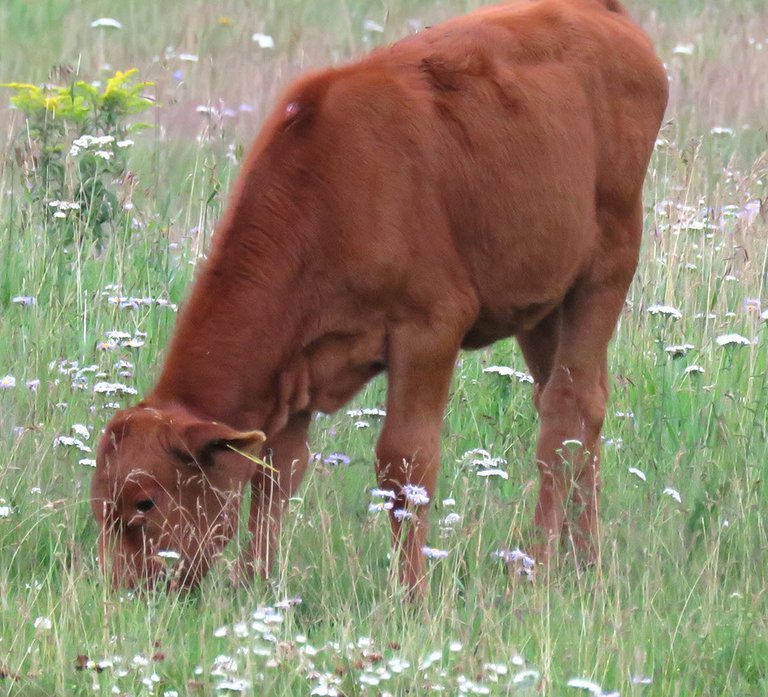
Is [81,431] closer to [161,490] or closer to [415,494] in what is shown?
[161,490]

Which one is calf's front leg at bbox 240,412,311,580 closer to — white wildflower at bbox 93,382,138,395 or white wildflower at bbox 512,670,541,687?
white wildflower at bbox 93,382,138,395

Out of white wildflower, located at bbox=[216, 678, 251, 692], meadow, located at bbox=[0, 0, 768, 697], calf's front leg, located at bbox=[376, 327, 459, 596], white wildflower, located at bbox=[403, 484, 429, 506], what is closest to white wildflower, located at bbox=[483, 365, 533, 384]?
meadow, located at bbox=[0, 0, 768, 697]

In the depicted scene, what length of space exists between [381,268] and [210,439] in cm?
80

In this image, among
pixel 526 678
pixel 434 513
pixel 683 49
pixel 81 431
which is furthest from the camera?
pixel 683 49

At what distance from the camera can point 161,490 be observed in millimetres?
4406

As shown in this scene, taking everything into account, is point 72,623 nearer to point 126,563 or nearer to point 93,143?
point 126,563

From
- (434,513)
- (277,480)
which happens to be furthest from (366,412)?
(277,480)

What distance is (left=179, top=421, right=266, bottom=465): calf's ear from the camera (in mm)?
4254

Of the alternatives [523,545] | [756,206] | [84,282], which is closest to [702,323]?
[756,206]

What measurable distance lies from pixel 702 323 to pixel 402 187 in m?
2.71

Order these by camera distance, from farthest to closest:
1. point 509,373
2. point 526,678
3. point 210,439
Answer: point 509,373 → point 210,439 → point 526,678

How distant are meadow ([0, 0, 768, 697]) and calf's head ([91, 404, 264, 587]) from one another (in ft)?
0.36

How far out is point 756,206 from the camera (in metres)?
7.89

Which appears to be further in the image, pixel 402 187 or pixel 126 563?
pixel 402 187
